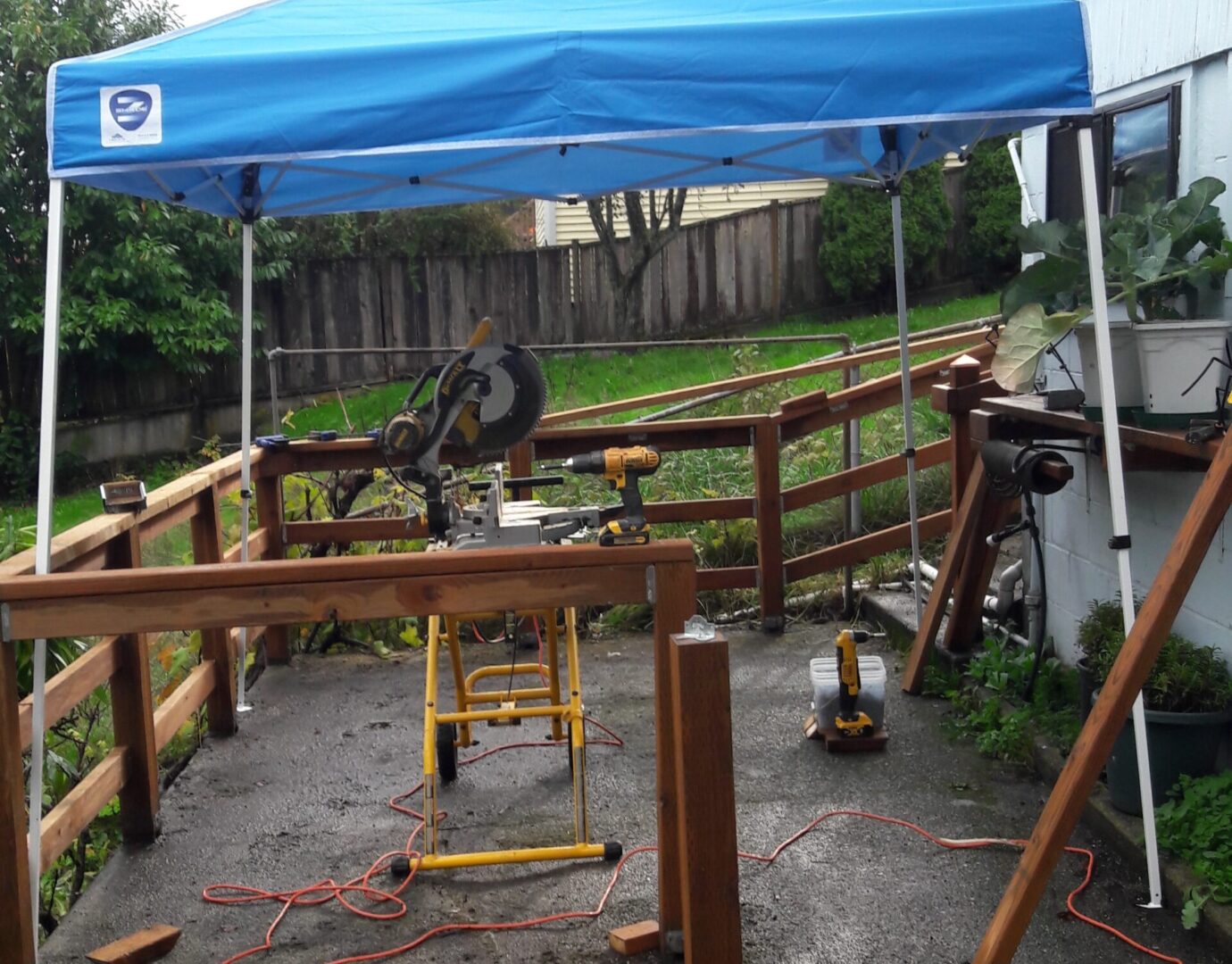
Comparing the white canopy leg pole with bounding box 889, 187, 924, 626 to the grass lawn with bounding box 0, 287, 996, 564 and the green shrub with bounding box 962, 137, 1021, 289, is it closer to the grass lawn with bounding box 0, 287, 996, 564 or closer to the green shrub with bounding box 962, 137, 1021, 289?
the grass lawn with bounding box 0, 287, 996, 564

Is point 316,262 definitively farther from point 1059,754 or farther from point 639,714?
point 1059,754

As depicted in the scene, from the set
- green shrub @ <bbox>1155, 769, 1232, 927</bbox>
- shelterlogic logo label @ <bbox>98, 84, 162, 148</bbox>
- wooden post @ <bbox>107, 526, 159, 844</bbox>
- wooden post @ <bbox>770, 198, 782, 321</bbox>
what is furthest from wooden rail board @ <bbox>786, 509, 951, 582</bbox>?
wooden post @ <bbox>770, 198, 782, 321</bbox>

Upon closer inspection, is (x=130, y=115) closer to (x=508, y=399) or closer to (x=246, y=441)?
(x=508, y=399)

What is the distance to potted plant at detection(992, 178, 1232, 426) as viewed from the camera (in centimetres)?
336

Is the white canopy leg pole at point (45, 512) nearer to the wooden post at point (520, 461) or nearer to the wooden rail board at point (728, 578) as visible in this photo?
the wooden post at point (520, 461)

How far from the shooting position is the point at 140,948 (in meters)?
3.08

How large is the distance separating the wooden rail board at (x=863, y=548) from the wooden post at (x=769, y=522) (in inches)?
3.5

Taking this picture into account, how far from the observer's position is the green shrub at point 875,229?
1395cm

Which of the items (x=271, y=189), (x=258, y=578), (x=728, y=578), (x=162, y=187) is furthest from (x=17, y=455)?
(x=258, y=578)

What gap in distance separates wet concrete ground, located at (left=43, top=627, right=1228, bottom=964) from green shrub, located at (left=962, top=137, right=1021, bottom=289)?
32.8 ft

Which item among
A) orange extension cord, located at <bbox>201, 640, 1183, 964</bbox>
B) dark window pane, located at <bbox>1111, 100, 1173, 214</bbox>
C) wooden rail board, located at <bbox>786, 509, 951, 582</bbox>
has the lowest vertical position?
orange extension cord, located at <bbox>201, 640, 1183, 964</bbox>

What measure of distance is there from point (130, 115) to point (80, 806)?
1879 millimetres

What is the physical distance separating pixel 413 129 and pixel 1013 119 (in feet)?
6.35

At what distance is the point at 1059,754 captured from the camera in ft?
13.1
